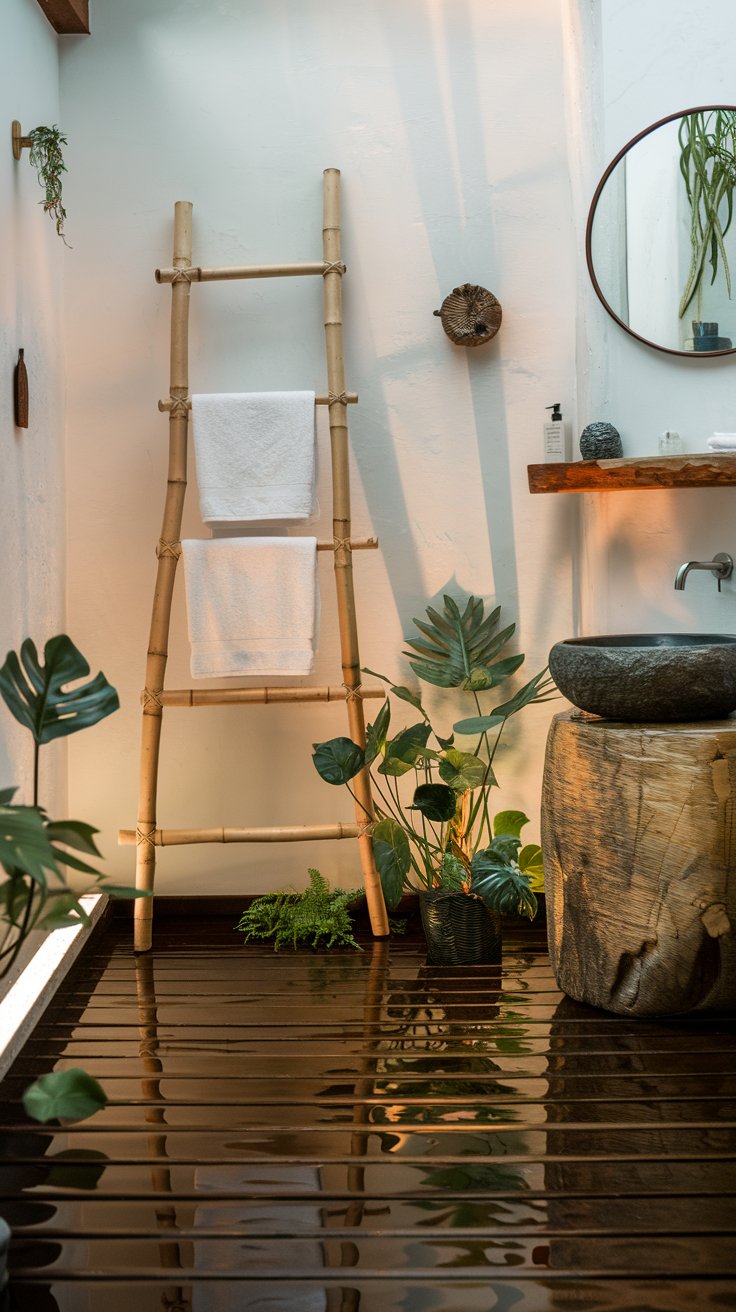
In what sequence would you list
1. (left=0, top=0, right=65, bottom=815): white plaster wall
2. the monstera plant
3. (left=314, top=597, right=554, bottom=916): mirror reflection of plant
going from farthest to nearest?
(left=314, top=597, right=554, bottom=916): mirror reflection of plant < (left=0, top=0, right=65, bottom=815): white plaster wall < the monstera plant

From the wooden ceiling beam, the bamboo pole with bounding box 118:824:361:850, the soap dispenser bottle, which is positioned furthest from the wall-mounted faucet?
the wooden ceiling beam

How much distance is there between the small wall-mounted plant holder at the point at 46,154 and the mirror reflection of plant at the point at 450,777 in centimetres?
131

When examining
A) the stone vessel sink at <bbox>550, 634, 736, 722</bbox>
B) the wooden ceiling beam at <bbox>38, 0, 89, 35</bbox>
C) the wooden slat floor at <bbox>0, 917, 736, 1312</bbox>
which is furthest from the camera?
the wooden ceiling beam at <bbox>38, 0, 89, 35</bbox>

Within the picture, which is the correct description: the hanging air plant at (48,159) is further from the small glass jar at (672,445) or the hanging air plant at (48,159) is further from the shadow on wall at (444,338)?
the small glass jar at (672,445)

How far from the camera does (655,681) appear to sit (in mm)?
2326

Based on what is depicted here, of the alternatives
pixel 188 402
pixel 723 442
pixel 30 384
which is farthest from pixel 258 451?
pixel 723 442

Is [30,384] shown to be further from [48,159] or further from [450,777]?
[450,777]

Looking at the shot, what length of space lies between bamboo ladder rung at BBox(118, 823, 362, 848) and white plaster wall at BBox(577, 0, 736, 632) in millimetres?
811

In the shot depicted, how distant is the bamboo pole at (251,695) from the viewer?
296 centimetres

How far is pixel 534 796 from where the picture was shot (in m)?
3.16

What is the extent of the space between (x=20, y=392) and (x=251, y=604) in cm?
72

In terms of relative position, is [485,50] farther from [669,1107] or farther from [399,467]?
[669,1107]

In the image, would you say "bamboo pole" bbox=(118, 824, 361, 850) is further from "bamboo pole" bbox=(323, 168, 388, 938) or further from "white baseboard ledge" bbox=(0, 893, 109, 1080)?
"white baseboard ledge" bbox=(0, 893, 109, 1080)

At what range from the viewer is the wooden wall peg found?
268 cm
